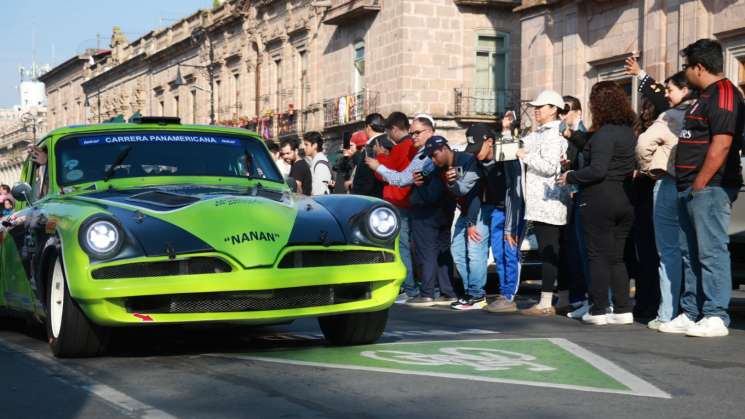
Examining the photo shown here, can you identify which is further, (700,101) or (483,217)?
(483,217)

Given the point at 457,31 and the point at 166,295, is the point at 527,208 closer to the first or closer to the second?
the point at 166,295

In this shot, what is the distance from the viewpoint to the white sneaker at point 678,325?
8.85 metres

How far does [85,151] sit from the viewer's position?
28.9 ft

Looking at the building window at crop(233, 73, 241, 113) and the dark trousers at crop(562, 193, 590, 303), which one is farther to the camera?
the building window at crop(233, 73, 241, 113)

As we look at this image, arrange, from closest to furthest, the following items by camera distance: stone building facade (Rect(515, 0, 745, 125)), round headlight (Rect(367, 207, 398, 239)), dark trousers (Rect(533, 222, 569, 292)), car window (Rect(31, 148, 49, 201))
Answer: round headlight (Rect(367, 207, 398, 239)), car window (Rect(31, 148, 49, 201)), dark trousers (Rect(533, 222, 569, 292)), stone building facade (Rect(515, 0, 745, 125))

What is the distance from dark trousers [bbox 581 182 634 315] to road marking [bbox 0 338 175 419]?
13.7 feet

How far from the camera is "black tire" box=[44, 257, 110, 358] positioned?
7.14 m

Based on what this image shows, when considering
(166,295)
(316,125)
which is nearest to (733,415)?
(166,295)

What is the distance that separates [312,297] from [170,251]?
89 cm

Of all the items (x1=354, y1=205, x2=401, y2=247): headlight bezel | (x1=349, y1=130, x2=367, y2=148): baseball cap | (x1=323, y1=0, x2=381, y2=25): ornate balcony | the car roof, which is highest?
Result: (x1=323, y1=0, x2=381, y2=25): ornate balcony

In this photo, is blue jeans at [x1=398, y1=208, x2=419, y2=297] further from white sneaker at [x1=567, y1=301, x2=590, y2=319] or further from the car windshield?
the car windshield

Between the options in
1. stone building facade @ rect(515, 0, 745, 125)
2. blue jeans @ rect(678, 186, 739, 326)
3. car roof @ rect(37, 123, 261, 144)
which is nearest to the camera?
blue jeans @ rect(678, 186, 739, 326)

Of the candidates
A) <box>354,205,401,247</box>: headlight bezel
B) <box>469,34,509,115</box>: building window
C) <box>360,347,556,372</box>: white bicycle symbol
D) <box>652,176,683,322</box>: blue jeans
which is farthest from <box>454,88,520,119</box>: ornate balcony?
<box>360,347,556,372</box>: white bicycle symbol

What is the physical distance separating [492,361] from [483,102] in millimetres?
30993
